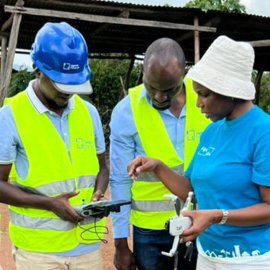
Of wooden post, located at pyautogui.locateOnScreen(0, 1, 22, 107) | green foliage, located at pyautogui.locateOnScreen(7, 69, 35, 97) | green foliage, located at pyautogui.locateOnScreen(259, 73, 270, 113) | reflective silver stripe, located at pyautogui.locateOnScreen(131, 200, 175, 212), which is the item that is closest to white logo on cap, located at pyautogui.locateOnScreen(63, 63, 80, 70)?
reflective silver stripe, located at pyautogui.locateOnScreen(131, 200, 175, 212)

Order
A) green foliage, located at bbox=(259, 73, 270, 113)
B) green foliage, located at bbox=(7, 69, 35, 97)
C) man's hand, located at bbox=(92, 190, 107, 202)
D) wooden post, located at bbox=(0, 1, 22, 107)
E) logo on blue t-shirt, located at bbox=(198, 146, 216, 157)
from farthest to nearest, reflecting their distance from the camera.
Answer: green foliage, located at bbox=(259, 73, 270, 113)
green foliage, located at bbox=(7, 69, 35, 97)
wooden post, located at bbox=(0, 1, 22, 107)
man's hand, located at bbox=(92, 190, 107, 202)
logo on blue t-shirt, located at bbox=(198, 146, 216, 157)

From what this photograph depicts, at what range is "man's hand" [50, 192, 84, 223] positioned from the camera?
255 cm

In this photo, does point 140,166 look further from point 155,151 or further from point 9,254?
point 9,254

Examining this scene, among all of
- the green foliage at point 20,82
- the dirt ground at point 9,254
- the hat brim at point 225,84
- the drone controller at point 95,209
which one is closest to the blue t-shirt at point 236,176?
the hat brim at point 225,84

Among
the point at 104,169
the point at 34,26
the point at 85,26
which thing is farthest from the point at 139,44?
the point at 104,169

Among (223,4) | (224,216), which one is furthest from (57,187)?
(223,4)

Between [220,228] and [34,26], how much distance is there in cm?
920

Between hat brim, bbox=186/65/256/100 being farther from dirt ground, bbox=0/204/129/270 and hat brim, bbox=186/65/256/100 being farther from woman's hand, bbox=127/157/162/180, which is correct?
dirt ground, bbox=0/204/129/270

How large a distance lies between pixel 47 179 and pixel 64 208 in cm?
17

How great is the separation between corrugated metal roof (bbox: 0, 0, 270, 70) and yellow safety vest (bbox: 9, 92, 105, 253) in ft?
20.6

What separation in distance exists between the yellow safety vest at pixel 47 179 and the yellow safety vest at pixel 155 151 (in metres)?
0.35

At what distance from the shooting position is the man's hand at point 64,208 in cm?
255

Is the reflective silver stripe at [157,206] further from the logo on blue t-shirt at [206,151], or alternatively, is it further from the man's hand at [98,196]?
the logo on blue t-shirt at [206,151]

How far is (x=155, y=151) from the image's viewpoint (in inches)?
114
